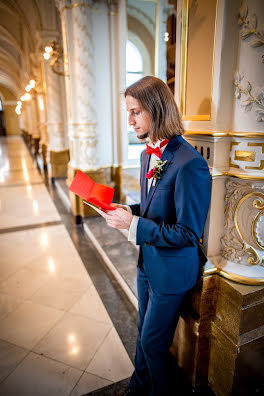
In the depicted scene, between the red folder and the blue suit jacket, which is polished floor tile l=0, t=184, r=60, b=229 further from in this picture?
the blue suit jacket

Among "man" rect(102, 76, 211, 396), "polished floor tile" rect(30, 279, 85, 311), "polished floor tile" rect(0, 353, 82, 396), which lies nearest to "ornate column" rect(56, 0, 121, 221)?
"polished floor tile" rect(30, 279, 85, 311)

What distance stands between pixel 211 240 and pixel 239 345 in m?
0.62

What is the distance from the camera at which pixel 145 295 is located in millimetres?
1683

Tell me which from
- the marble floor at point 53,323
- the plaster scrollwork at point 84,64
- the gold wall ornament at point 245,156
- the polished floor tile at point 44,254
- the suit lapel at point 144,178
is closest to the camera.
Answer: the gold wall ornament at point 245,156

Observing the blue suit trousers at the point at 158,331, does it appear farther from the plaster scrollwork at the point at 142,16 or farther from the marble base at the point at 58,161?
the marble base at the point at 58,161

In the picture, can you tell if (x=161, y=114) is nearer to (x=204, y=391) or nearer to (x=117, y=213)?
(x=117, y=213)

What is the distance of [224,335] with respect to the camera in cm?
160

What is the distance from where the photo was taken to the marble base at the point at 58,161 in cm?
816

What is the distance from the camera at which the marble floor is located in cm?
199

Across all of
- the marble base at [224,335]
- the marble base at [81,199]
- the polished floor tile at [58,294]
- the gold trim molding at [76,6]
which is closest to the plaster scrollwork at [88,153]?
the marble base at [81,199]

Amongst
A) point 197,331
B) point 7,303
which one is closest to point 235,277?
point 197,331

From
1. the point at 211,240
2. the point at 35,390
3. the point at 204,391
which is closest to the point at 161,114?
the point at 211,240

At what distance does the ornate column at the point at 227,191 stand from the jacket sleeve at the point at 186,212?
1.15ft

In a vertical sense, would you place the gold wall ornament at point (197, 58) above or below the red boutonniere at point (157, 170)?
above
